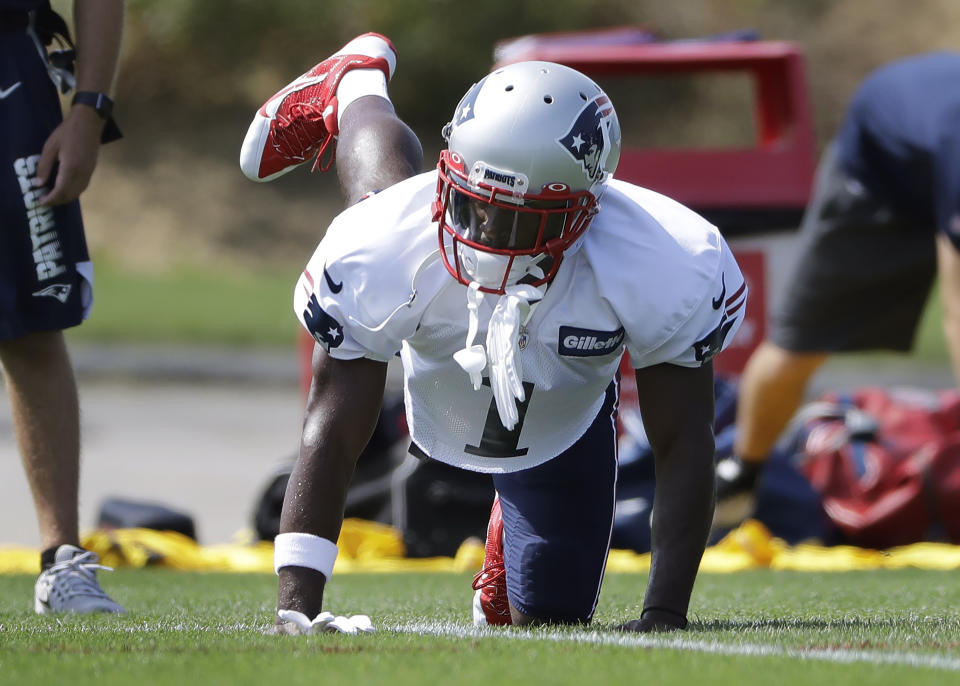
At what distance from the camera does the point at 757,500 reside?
5367mm

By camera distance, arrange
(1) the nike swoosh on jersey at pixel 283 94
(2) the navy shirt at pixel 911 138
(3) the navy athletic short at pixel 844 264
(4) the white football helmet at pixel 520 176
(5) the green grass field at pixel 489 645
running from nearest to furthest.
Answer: (5) the green grass field at pixel 489 645
(4) the white football helmet at pixel 520 176
(1) the nike swoosh on jersey at pixel 283 94
(2) the navy shirt at pixel 911 138
(3) the navy athletic short at pixel 844 264

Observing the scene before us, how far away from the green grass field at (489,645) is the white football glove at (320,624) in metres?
0.05

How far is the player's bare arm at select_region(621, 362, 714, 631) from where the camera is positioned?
2.89m

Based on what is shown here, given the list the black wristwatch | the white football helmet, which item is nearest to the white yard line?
the white football helmet

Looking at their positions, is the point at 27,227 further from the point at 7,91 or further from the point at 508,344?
the point at 508,344

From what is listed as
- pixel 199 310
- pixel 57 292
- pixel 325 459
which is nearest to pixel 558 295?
pixel 325 459

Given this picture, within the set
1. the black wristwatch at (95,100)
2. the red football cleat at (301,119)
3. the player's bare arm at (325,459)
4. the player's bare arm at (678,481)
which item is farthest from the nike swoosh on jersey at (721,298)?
the black wristwatch at (95,100)

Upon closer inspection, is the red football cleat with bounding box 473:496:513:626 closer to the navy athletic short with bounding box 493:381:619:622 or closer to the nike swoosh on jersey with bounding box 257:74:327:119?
the navy athletic short with bounding box 493:381:619:622

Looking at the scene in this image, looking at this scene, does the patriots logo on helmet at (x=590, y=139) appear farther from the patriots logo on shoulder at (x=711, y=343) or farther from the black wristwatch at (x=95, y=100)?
the black wristwatch at (x=95, y=100)

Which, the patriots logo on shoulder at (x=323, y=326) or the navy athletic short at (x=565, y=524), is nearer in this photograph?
the patriots logo on shoulder at (x=323, y=326)

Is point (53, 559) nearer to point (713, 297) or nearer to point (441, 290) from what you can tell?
point (441, 290)

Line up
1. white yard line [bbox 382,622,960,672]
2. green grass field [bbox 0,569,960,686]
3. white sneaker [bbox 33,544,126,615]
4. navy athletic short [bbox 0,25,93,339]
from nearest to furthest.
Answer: green grass field [bbox 0,569,960,686]
white yard line [bbox 382,622,960,672]
white sneaker [bbox 33,544,126,615]
navy athletic short [bbox 0,25,93,339]

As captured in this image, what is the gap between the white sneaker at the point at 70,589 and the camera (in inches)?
136

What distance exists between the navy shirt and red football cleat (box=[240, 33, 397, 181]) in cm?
200
